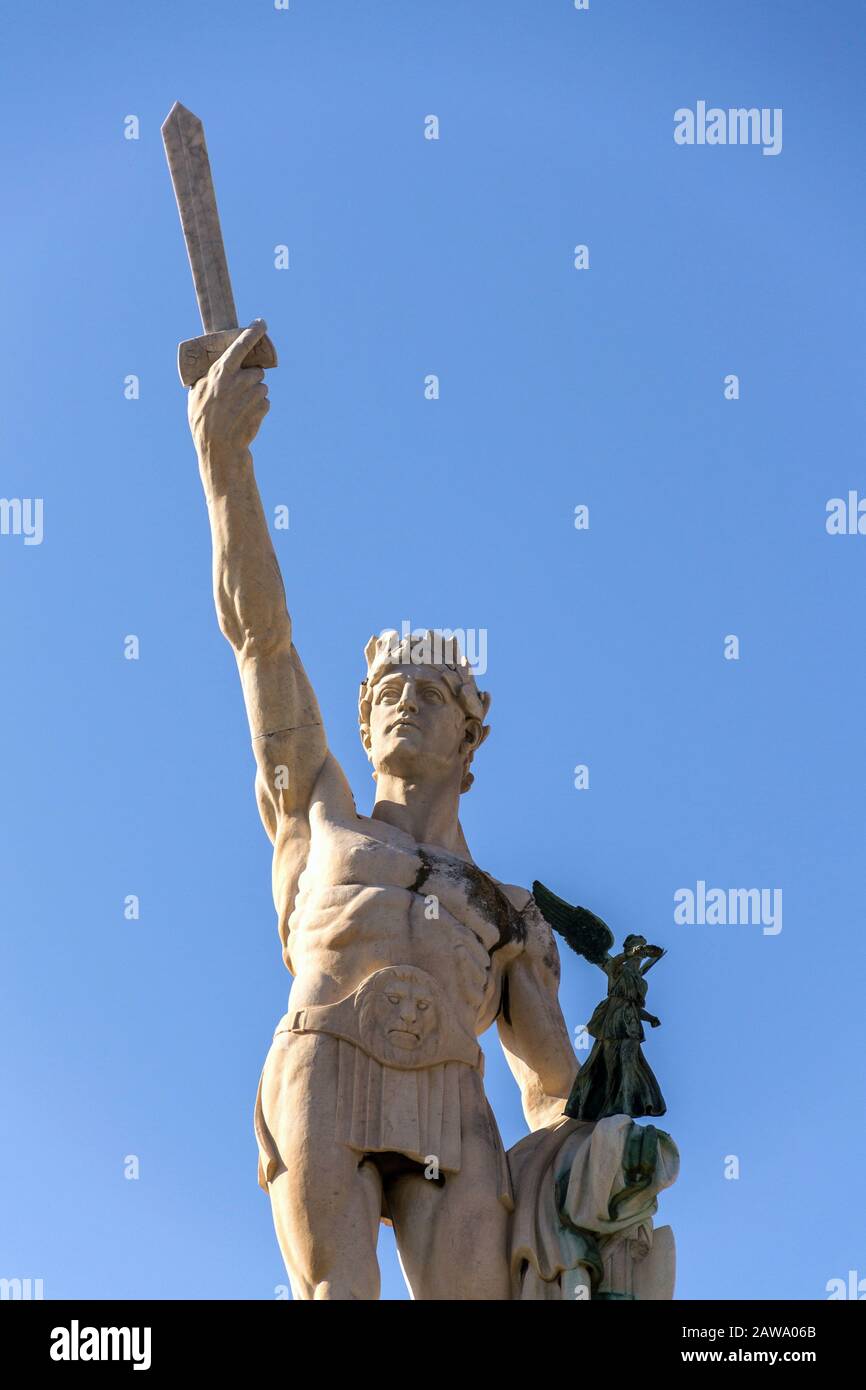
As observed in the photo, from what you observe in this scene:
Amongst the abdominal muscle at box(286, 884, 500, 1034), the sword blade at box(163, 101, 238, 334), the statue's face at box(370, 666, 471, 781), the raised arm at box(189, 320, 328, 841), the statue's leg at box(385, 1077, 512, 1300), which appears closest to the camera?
the statue's leg at box(385, 1077, 512, 1300)

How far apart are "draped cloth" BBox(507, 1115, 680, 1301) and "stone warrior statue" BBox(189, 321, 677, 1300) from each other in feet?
0.04

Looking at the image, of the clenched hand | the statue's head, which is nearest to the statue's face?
the statue's head

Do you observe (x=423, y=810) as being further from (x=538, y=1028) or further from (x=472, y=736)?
(x=538, y=1028)

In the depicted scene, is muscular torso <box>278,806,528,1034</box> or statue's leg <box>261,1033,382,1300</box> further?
muscular torso <box>278,806,528,1034</box>

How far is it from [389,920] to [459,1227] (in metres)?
1.95

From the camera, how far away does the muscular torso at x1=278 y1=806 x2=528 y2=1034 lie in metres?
18.3

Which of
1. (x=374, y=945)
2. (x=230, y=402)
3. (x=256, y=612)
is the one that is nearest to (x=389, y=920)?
(x=374, y=945)

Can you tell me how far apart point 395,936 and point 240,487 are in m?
3.13

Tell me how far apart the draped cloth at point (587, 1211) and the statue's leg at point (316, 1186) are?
93 cm

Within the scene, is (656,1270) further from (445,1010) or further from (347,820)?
(347,820)

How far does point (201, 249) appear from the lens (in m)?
19.8

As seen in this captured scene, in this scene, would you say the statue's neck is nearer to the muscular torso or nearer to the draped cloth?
the muscular torso

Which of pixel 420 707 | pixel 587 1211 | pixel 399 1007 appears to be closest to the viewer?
pixel 587 1211
